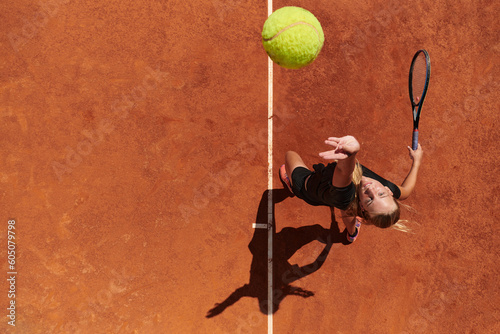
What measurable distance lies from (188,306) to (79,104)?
11.4 ft

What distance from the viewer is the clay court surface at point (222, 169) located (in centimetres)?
461

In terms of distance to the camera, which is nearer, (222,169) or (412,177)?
(412,177)

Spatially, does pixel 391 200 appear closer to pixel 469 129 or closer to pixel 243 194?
pixel 243 194

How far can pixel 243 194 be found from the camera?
477 cm

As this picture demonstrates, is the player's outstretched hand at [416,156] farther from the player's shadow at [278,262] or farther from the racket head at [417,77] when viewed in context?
the player's shadow at [278,262]

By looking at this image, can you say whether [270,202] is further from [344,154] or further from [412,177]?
[344,154]

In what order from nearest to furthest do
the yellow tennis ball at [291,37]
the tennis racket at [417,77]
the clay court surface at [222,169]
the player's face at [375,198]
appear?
the player's face at [375,198] → the yellow tennis ball at [291,37] → the tennis racket at [417,77] → the clay court surface at [222,169]

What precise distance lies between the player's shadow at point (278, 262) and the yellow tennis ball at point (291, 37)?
2037mm

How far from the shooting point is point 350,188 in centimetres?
282

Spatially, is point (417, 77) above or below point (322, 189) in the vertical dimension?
above

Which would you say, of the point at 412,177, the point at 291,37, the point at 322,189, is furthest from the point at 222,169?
the point at 412,177

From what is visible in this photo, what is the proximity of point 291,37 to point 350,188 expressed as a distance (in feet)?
6.10

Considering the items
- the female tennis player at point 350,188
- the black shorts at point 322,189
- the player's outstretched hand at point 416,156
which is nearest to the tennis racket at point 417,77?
the player's outstretched hand at point 416,156

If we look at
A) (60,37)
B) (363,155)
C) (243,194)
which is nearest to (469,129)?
(363,155)
